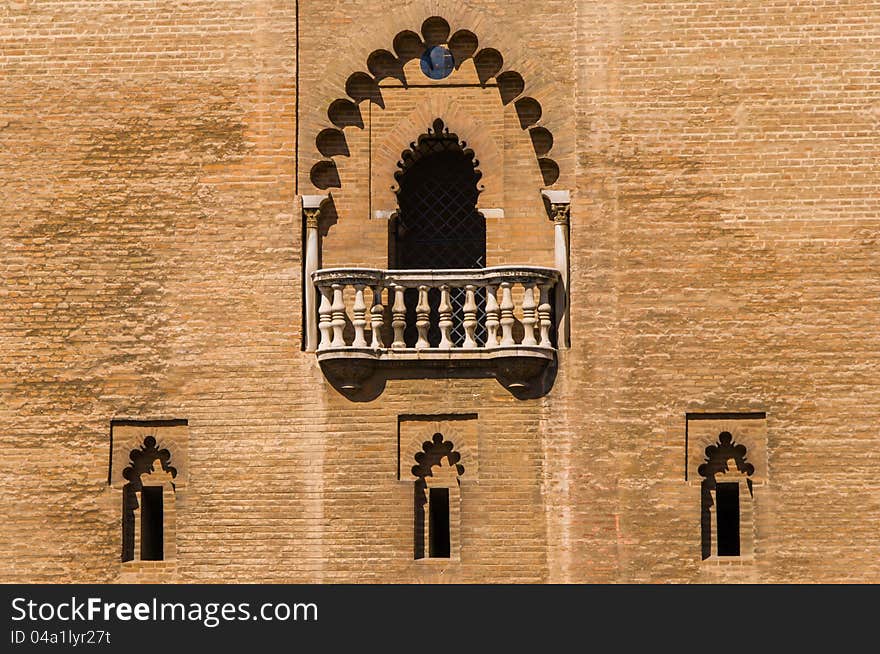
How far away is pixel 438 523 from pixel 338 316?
2090mm

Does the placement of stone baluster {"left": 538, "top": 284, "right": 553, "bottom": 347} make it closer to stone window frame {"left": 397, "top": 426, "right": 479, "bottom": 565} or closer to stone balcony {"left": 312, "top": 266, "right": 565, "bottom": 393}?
stone balcony {"left": 312, "top": 266, "right": 565, "bottom": 393}

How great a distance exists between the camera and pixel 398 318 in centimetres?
3088

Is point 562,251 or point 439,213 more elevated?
point 439,213

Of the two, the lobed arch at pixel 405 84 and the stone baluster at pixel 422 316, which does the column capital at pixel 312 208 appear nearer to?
the lobed arch at pixel 405 84

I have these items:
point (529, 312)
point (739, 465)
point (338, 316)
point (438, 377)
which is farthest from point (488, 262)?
point (739, 465)

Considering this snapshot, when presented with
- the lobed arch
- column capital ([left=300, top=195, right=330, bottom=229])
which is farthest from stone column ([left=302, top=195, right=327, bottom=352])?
the lobed arch

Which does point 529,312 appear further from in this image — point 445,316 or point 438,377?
point 438,377

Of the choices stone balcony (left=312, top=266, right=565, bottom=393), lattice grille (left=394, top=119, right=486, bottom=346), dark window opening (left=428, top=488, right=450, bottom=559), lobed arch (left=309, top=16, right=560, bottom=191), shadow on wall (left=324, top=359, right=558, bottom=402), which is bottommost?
dark window opening (left=428, top=488, right=450, bottom=559)

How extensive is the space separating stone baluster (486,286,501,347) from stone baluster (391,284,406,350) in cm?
75

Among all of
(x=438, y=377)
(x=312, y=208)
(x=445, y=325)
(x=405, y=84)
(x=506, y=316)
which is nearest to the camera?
(x=506, y=316)

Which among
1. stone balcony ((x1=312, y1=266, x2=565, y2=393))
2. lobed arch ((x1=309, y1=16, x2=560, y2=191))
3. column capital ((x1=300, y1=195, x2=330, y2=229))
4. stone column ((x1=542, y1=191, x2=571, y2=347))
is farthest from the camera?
lobed arch ((x1=309, y1=16, x2=560, y2=191))

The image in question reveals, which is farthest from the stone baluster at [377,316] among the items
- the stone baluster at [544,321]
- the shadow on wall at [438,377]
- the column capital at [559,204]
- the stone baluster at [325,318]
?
the column capital at [559,204]

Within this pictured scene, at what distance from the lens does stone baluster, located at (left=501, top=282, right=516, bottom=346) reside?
101 ft

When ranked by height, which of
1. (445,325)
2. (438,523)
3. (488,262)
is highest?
(488,262)
